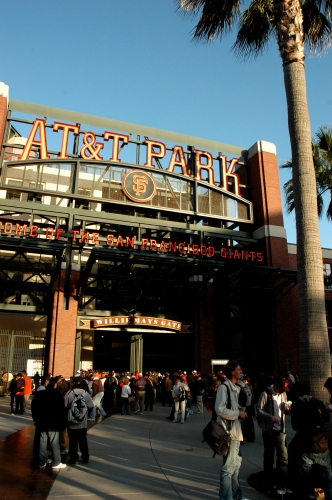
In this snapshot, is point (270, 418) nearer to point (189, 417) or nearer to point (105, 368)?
point (189, 417)

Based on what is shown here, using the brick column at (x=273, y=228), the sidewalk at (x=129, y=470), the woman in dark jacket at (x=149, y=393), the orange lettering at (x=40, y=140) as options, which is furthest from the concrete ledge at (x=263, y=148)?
the sidewalk at (x=129, y=470)

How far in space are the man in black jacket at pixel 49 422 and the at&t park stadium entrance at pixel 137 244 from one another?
14769 mm

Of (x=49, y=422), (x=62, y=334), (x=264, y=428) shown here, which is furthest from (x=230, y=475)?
(x=62, y=334)

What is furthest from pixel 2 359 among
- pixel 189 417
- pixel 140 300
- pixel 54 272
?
pixel 189 417

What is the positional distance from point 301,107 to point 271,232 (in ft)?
68.5

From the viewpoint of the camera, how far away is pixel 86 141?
29.6m

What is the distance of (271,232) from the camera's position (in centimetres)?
3092

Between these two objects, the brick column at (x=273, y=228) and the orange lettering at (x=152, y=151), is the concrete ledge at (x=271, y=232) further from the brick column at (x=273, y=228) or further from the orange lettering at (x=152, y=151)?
the orange lettering at (x=152, y=151)

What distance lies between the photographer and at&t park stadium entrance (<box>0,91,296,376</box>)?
25562 mm

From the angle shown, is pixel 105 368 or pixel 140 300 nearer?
pixel 140 300

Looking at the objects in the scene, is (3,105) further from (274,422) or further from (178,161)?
(274,422)

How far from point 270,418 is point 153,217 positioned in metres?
24.7

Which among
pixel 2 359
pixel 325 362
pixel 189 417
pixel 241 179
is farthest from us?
pixel 241 179

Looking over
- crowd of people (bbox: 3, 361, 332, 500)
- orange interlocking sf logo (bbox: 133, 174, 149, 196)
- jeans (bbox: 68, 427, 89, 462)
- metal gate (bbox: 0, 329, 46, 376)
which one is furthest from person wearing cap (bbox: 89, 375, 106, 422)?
orange interlocking sf logo (bbox: 133, 174, 149, 196)
